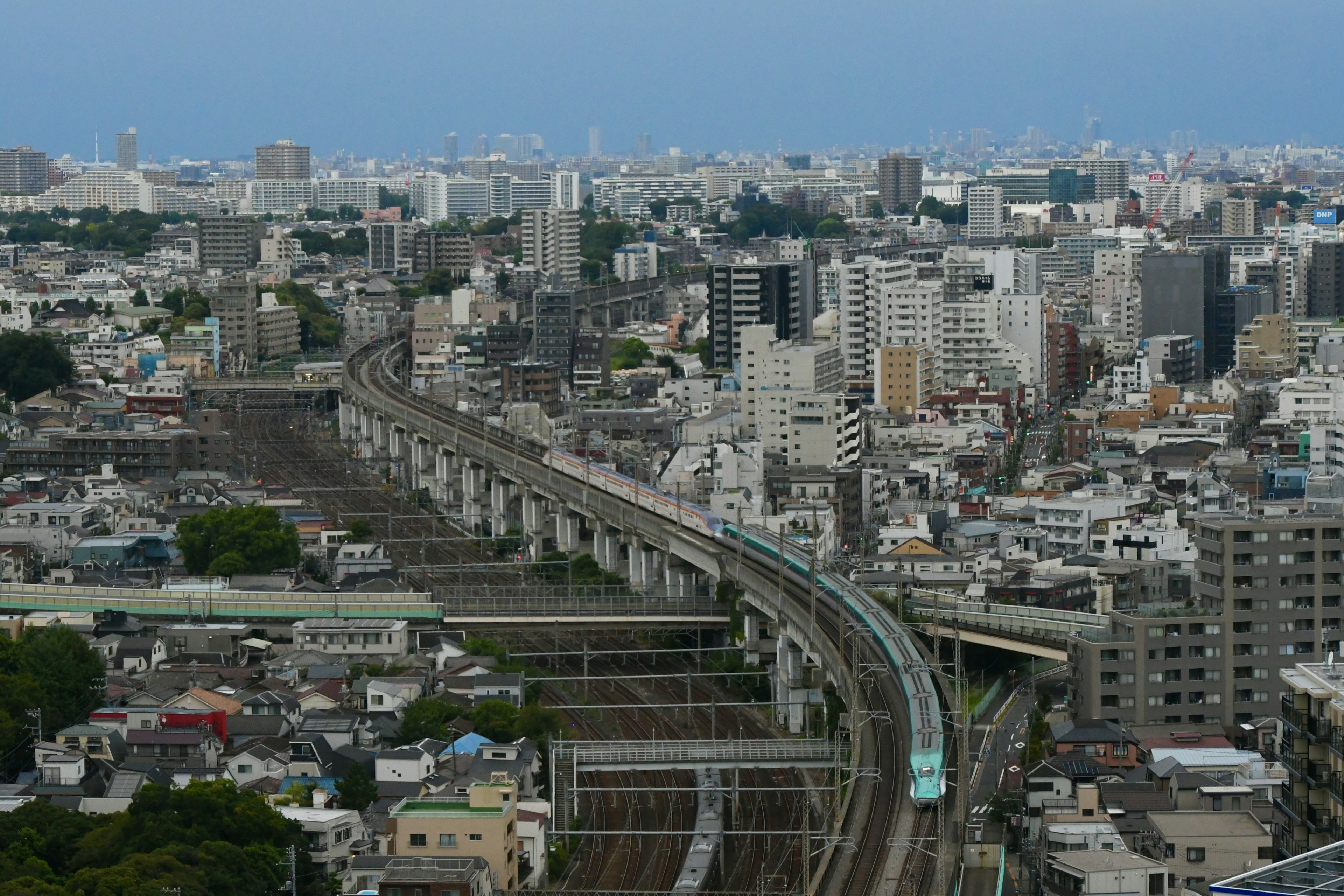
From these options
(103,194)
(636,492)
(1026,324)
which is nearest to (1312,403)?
(636,492)

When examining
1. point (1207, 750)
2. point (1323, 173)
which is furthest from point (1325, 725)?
point (1323, 173)

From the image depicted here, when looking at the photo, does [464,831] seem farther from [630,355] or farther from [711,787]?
[630,355]

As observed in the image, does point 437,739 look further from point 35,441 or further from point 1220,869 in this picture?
point 35,441

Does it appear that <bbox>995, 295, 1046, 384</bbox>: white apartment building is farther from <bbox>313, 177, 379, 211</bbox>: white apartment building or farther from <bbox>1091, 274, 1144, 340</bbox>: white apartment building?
<bbox>313, 177, 379, 211</bbox>: white apartment building

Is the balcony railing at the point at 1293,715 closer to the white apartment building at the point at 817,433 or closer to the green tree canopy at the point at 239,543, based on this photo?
the green tree canopy at the point at 239,543

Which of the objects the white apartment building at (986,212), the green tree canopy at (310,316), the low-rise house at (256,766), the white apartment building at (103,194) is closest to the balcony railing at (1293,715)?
the low-rise house at (256,766)

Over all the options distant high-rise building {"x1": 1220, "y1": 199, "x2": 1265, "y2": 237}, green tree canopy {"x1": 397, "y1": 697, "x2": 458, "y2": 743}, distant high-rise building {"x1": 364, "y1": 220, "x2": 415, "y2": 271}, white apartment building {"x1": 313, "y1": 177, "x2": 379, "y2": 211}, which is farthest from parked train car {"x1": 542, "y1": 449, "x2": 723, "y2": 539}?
white apartment building {"x1": 313, "y1": 177, "x2": 379, "y2": 211}
